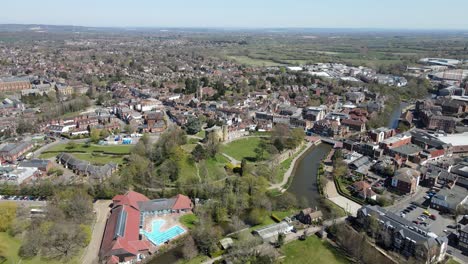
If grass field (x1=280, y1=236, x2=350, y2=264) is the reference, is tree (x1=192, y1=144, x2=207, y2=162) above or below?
above

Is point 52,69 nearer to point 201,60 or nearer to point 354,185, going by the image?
point 201,60

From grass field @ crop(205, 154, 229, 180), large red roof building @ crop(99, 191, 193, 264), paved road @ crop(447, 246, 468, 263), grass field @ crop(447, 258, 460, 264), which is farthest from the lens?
grass field @ crop(205, 154, 229, 180)

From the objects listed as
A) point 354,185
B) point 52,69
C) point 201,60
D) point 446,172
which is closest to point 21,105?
point 52,69

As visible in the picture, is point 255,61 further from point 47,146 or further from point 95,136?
point 47,146

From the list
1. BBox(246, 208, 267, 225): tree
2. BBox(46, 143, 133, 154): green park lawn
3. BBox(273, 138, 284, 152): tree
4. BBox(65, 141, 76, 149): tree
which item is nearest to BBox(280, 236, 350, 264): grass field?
BBox(246, 208, 267, 225): tree

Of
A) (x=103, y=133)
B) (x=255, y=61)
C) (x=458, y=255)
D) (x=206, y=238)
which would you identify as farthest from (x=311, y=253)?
(x=255, y=61)

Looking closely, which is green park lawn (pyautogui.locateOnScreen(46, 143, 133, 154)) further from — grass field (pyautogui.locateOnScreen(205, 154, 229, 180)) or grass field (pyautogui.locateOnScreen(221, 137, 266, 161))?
grass field (pyautogui.locateOnScreen(221, 137, 266, 161))
